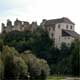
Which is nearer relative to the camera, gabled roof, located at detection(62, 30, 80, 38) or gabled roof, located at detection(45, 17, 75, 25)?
gabled roof, located at detection(62, 30, 80, 38)

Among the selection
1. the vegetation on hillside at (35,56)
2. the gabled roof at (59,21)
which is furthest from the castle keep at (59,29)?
the vegetation on hillside at (35,56)

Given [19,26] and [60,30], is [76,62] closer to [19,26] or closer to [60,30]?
[60,30]

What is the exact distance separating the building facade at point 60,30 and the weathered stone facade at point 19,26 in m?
2.99

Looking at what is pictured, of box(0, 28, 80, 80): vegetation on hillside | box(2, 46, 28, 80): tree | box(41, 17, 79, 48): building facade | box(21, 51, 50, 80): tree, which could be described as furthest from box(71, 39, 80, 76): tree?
box(2, 46, 28, 80): tree

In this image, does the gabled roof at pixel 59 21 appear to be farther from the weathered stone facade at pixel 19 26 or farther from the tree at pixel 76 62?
the tree at pixel 76 62

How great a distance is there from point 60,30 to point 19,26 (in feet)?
59.2

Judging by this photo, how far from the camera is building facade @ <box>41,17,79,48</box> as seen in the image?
128 meters

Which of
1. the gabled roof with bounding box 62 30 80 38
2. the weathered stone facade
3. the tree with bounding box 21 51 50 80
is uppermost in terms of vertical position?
the weathered stone facade

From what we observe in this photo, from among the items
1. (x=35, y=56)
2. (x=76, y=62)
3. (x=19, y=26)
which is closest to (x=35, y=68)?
(x=35, y=56)

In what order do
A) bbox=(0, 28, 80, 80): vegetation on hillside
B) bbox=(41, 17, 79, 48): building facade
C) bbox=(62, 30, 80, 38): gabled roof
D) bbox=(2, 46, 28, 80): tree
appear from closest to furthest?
bbox=(2, 46, 28, 80): tree → bbox=(0, 28, 80, 80): vegetation on hillside → bbox=(41, 17, 79, 48): building facade → bbox=(62, 30, 80, 38): gabled roof

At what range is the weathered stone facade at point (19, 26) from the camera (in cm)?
13875

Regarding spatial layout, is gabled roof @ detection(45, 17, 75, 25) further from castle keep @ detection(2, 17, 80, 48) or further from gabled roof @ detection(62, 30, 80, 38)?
gabled roof @ detection(62, 30, 80, 38)

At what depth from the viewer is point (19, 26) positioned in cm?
14700

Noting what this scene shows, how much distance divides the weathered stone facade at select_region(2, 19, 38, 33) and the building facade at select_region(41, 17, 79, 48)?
2.99 meters
